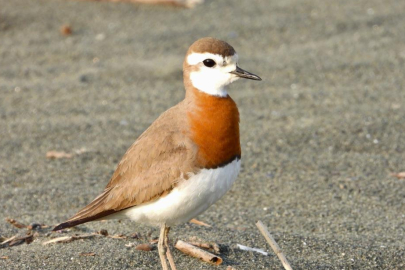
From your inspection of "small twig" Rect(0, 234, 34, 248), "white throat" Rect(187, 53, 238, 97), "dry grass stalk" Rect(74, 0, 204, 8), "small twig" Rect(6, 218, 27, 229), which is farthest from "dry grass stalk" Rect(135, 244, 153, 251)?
"dry grass stalk" Rect(74, 0, 204, 8)

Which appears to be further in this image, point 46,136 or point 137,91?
point 137,91

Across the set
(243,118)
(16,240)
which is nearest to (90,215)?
(16,240)

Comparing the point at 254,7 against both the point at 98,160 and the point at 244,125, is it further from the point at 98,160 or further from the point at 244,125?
the point at 98,160

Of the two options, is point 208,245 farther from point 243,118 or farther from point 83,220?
point 243,118

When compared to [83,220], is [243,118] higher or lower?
lower

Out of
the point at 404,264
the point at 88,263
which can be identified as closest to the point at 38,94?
the point at 88,263

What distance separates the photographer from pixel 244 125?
23.4 ft

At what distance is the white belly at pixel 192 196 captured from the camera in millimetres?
4090

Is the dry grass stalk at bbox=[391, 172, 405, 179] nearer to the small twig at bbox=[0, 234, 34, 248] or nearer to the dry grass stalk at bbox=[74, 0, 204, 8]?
the small twig at bbox=[0, 234, 34, 248]

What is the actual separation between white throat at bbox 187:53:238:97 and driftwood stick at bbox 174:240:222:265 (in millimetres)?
981

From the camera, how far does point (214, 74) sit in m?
4.29

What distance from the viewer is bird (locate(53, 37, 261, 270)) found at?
162 inches

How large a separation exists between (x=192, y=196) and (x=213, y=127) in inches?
16.3

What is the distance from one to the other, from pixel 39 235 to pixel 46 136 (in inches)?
82.7
